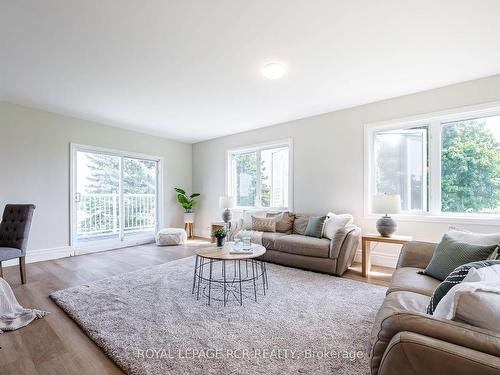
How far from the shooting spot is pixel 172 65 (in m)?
2.71

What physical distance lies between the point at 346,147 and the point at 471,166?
5.20 ft

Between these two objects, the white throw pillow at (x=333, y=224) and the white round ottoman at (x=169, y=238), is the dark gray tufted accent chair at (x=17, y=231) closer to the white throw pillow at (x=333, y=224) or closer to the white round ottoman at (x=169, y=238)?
the white round ottoman at (x=169, y=238)

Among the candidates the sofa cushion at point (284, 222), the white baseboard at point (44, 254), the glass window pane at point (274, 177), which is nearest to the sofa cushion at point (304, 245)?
the sofa cushion at point (284, 222)

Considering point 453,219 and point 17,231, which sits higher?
point 453,219

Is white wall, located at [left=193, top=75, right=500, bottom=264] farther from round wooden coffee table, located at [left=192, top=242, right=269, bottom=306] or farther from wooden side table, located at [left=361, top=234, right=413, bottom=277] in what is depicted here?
round wooden coffee table, located at [left=192, top=242, right=269, bottom=306]

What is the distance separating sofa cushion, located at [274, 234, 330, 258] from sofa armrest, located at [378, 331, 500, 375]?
100 inches

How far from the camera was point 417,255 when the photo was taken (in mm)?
2244

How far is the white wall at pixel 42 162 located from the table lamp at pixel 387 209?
4933 millimetres

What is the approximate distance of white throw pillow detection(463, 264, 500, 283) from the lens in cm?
104

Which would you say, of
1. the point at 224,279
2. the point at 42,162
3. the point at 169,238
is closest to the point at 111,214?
the point at 169,238

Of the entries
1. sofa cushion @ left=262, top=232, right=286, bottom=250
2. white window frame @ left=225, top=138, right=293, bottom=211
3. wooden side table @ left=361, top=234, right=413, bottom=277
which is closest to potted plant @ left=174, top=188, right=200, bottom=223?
white window frame @ left=225, top=138, right=293, bottom=211

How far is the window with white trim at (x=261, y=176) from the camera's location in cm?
494

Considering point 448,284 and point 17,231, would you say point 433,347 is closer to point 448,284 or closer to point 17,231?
point 448,284

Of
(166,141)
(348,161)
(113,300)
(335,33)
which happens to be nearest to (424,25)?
(335,33)
